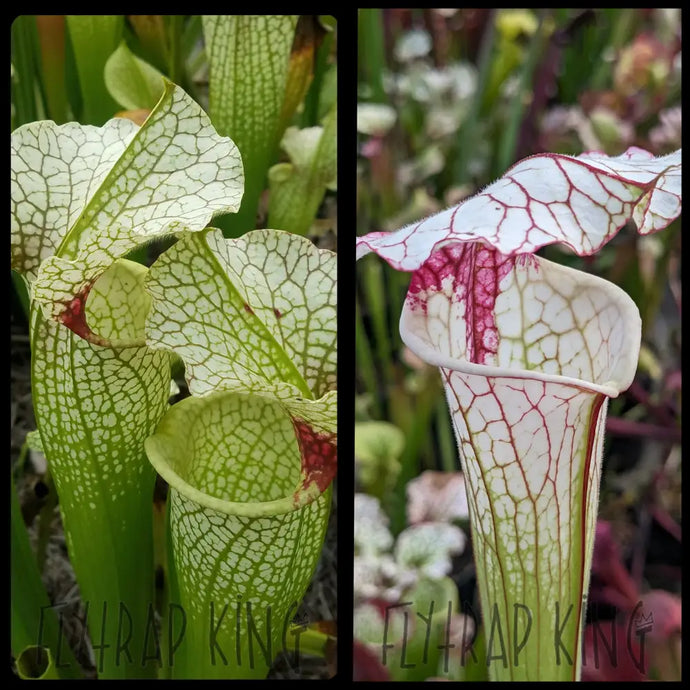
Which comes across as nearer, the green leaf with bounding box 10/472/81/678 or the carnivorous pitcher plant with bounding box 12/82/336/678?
the carnivorous pitcher plant with bounding box 12/82/336/678

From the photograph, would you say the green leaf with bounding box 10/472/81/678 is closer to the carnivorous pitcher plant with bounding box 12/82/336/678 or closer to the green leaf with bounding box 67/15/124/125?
the carnivorous pitcher plant with bounding box 12/82/336/678

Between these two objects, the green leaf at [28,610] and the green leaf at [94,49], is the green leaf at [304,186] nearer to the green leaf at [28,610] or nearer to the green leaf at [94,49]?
the green leaf at [94,49]

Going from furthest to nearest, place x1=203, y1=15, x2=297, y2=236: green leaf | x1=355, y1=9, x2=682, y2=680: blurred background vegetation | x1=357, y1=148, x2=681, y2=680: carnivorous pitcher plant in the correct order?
x1=355, y1=9, x2=682, y2=680: blurred background vegetation
x1=203, y1=15, x2=297, y2=236: green leaf
x1=357, y1=148, x2=681, y2=680: carnivorous pitcher plant

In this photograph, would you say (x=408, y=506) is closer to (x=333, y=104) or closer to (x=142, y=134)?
(x=333, y=104)

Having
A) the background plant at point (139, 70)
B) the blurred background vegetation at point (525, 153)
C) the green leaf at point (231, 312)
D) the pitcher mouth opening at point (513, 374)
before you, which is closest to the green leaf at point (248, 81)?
the background plant at point (139, 70)

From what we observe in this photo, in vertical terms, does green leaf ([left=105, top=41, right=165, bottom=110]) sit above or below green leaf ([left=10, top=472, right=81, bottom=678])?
above

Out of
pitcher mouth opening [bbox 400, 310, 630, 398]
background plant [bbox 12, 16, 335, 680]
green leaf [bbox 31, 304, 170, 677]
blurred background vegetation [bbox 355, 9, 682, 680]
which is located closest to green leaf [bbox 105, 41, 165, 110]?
background plant [bbox 12, 16, 335, 680]

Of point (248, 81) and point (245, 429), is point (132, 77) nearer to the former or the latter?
point (248, 81)

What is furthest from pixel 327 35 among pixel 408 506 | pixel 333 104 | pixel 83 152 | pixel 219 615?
pixel 408 506
